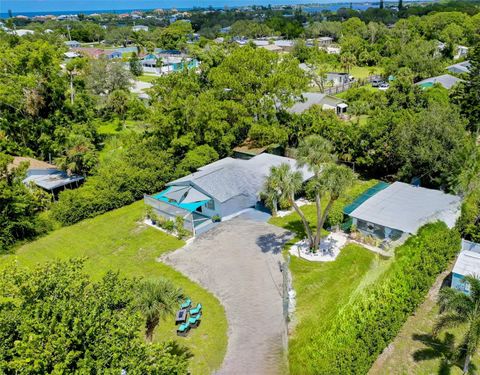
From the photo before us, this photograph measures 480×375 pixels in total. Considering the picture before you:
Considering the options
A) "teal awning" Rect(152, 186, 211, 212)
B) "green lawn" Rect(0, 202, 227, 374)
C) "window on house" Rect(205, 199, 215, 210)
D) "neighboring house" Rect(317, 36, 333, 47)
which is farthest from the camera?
"neighboring house" Rect(317, 36, 333, 47)

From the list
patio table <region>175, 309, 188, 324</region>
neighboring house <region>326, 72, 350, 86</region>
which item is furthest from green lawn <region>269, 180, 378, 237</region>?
neighboring house <region>326, 72, 350, 86</region>

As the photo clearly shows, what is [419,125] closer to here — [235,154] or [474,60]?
[235,154]

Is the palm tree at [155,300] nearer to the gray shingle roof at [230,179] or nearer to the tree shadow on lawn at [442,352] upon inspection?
the tree shadow on lawn at [442,352]

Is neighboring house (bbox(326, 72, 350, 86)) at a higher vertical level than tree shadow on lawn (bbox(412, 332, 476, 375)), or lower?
higher

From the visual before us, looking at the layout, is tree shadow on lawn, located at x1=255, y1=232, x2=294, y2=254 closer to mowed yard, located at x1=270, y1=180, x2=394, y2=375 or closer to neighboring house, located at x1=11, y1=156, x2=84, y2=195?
mowed yard, located at x1=270, y1=180, x2=394, y2=375

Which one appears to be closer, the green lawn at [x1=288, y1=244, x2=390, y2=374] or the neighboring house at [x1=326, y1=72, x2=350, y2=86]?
the green lawn at [x1=288, y1=244, x2=390, y2=374]

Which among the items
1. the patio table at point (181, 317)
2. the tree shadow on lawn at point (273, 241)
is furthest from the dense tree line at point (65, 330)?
the tree shadow on lawn at point (273, 241)
